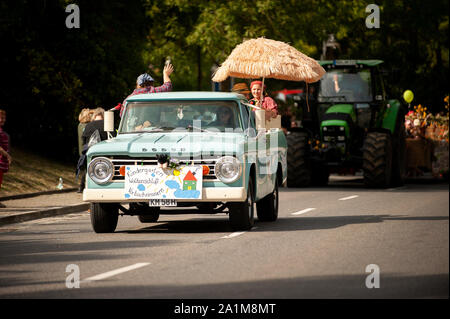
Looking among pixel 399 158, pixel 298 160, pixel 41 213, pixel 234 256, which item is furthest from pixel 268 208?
pixel 399 158

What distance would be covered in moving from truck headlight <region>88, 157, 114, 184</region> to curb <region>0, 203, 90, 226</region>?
3.25 metres

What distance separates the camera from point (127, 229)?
15.5 m

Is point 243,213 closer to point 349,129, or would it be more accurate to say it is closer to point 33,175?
point 33,175

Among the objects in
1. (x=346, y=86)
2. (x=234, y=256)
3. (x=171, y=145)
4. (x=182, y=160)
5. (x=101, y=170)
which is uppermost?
(x=346, y=86)

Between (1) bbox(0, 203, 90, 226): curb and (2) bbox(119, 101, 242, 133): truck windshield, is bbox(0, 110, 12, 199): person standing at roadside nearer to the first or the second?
(1) bbox(0, 203, 90, 226): curb

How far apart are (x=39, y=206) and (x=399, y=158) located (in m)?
11.5

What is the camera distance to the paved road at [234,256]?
9391 mm

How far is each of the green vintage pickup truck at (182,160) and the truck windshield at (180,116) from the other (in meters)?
0.01

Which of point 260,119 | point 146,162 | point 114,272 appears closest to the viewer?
point 114,272

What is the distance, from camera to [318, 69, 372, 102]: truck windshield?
2716 centimetres

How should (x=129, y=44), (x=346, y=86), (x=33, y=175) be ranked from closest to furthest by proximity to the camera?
(x=33, y=175) < (x=346, y=86) < (x=129, y=44)

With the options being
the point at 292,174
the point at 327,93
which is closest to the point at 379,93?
the point at 327,93

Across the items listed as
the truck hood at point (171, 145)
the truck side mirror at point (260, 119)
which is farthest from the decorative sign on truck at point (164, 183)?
the truck side mirror at point (260, 119)

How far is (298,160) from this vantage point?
26531 mm
